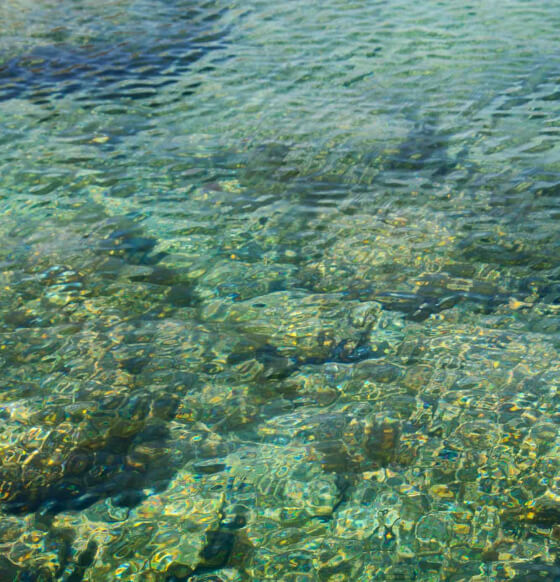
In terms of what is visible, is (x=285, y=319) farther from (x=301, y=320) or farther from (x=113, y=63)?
(x=113, y=63)

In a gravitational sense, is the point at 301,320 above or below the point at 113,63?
below

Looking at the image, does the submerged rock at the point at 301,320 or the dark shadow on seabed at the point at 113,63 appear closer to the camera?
the submerged rock at the point at 301,320

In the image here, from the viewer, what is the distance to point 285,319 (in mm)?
5047

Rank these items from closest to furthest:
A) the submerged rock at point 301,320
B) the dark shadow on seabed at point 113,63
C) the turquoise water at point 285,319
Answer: the turquoise water at point 285,319, the submerged rock at point 301,320, the dark shadow on seabed at point 113,63

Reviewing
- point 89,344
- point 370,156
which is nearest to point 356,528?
point 89,344

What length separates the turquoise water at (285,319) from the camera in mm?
3410

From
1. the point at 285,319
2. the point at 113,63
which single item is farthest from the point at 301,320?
the point at 113,63

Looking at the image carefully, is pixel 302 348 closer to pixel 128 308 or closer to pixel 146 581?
pixel 128 308

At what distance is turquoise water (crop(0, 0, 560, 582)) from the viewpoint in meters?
3.41

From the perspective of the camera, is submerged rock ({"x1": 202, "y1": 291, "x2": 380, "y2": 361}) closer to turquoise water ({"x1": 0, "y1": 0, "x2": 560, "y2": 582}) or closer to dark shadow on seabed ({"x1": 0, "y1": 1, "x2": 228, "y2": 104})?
turquoise water ({"x1": 0, "y1": 0, "x2": 560, "y2": 582})

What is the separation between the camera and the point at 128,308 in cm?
524

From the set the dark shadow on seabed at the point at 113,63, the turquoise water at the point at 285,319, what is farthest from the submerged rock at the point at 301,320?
the dark shadow on seabed at the point at 113,63

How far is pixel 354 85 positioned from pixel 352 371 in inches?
230

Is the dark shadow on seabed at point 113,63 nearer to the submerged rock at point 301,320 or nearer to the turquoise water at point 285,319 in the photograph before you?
the turquoise water at point 285,319
